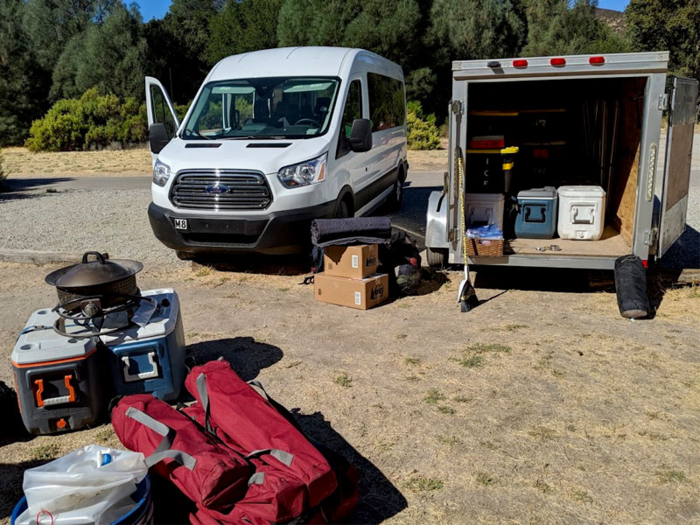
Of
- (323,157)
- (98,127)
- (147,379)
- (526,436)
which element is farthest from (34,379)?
(98,127)

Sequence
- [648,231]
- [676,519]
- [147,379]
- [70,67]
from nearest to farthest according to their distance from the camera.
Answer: [676,519]
[147,379]
[648,231]
[70,67]

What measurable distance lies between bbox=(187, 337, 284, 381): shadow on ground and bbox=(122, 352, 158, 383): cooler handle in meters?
0.82

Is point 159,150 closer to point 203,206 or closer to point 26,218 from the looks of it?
point 203,206

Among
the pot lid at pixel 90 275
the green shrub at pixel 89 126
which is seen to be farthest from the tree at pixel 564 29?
the pot lid at pixel 90 275

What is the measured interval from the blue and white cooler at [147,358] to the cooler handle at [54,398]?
283 millimetres

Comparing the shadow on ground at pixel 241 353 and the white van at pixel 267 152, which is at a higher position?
the white van at pixel 267 152

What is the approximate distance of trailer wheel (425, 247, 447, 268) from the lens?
7.19 m

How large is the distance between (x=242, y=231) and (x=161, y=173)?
124cm

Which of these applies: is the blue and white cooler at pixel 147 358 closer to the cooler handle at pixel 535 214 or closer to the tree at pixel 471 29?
the cooler handle at pixel 535 214

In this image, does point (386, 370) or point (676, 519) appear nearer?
point (676, 519)

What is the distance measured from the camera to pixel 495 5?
123 ft

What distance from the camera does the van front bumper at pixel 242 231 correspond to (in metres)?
6.74

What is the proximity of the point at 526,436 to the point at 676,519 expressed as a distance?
0.94 meters

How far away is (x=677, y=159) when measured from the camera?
6.25 m
